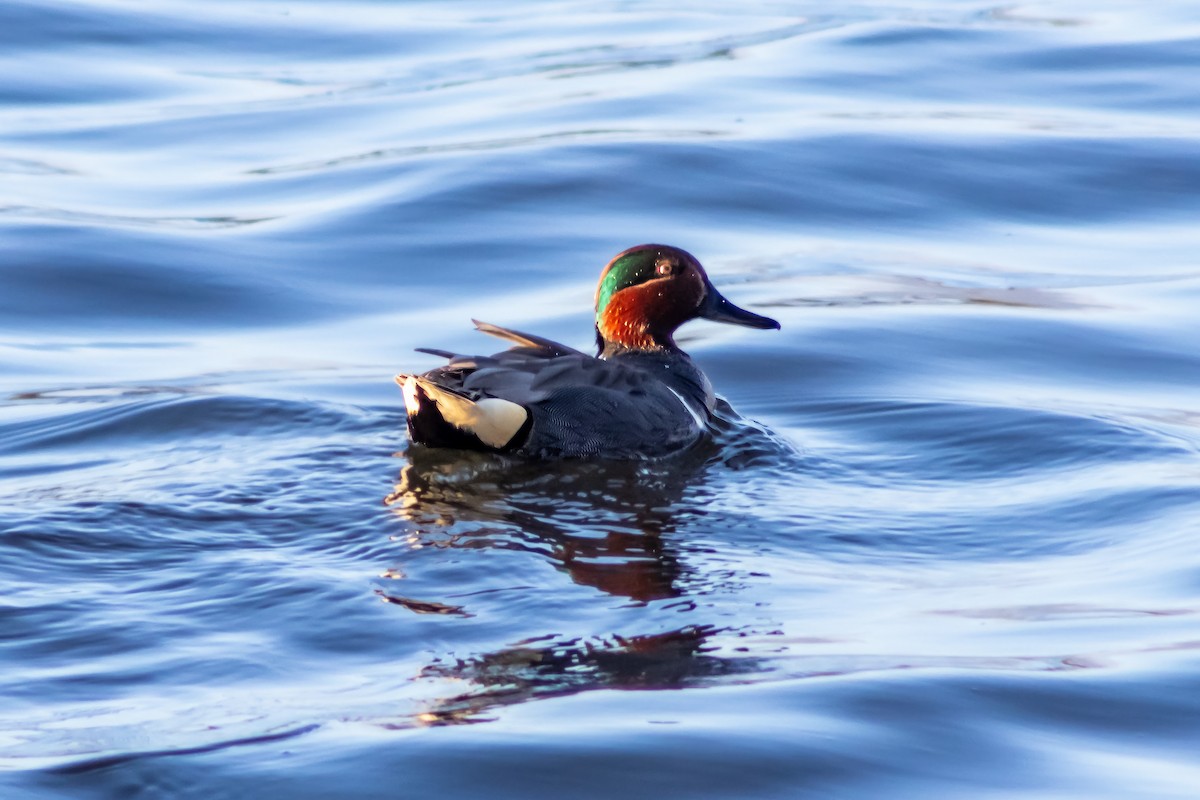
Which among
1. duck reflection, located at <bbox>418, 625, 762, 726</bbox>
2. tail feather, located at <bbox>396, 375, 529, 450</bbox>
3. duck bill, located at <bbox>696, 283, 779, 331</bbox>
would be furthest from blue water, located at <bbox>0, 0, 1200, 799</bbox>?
duck bill, located at <bbox>696, 283, 779, 331</bbox>

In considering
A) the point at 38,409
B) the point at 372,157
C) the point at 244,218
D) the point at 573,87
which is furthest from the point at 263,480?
the point at 573,87

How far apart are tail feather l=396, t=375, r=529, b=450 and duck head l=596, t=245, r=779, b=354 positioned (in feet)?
5.08

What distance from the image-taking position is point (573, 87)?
1653cm

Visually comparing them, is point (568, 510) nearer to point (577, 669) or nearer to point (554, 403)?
point (554, 403)

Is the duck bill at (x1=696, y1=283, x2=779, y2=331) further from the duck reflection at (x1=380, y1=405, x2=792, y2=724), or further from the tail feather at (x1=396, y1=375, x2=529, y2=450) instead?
the tail feather at (x1=396, y1=375, x2=529, y2=450)

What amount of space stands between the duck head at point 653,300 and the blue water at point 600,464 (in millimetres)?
474

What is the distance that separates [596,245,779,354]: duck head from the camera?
896cm

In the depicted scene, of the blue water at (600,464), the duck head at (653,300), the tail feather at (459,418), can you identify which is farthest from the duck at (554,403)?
the duck head at (653,300)

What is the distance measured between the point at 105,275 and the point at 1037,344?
219 inches

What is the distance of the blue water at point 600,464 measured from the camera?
4.88 meters

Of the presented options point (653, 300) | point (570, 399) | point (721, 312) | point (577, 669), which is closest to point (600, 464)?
point (570, 399)

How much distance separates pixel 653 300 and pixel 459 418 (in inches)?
69.8

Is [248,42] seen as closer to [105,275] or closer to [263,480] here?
[105,275]

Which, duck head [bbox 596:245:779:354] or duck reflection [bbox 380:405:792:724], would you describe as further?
duck head [bbox 596:245:779:354]
